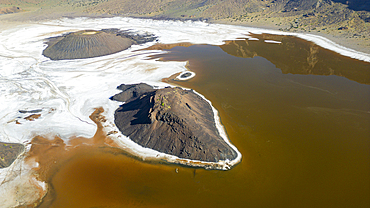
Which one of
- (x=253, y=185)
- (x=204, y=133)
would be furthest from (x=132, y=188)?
(x=253, y=185)

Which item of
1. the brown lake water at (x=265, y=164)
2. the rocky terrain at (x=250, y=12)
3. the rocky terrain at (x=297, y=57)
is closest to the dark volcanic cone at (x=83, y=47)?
the rocky terrain at (x=297, y=57)

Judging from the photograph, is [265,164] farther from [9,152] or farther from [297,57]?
[297,57]

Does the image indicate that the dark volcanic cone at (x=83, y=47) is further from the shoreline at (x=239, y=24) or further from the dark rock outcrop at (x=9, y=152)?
the shoreline at (x=239, y=24)

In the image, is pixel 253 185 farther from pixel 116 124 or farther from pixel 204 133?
pixel 116 124

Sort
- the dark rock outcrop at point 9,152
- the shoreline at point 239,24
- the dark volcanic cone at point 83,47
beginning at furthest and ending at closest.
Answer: the dark volcanic cone at point 83,47, the shoreline at point 239,24, the dark rock outcrop at point 9,152

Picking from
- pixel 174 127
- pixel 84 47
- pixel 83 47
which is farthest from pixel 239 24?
pixel 174 127

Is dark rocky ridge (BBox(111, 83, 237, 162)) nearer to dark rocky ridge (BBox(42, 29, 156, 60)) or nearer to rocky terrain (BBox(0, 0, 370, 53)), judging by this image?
dark rocky ridge (BBox(42, 29, 156, 60))

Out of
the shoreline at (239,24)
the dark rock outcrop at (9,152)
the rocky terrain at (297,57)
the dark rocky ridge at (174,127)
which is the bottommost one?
the dark rock outcrop at (9,152)
